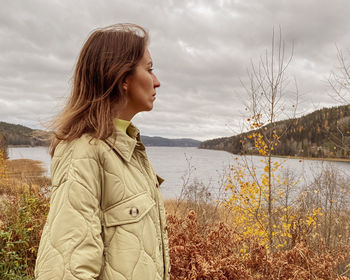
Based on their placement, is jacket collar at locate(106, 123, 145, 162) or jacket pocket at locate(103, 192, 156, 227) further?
jacket collar at locate(106, 123, 145, 162)

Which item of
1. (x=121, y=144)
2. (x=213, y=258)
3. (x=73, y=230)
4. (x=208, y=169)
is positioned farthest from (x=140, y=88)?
(x=208, y=169)

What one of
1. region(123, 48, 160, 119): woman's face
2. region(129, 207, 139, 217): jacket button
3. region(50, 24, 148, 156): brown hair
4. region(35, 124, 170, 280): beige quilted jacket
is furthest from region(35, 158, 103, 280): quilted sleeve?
region(123, 48, 160, 119): woman's face

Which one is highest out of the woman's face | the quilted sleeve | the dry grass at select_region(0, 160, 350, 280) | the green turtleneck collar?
the woman's face

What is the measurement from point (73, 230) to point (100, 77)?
0.66 metres

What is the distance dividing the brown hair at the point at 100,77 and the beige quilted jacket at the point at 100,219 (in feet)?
0.38

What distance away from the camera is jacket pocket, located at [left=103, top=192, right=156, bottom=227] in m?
1.11

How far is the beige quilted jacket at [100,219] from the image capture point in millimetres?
981

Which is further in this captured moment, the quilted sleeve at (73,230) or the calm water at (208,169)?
the calm water at (208,169)

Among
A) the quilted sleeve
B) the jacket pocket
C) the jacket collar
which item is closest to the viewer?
the quilted sleeve

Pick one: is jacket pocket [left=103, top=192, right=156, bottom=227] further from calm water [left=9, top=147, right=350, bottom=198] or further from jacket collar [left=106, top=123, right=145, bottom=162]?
calm water [left=9, top=147, right=350, bottom=198]

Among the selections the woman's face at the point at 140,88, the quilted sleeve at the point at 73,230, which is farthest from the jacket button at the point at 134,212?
the woman's face at the point at 140,88

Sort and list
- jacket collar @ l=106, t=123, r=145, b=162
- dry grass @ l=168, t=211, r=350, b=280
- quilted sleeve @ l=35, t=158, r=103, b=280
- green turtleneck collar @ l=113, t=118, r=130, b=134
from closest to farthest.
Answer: quilted sleeve @ l=35, t=158, r=103, b=280 < jacket collar @ l=106, t=123, r=145, b=162 < green turtleneck collar @ l=113, t=118, r=130, b=134 < dry grass @ l=168, t=211, r=350, b=280

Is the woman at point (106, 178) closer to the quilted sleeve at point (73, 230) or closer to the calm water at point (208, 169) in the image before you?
the quilted sleeve at point (73, 230)

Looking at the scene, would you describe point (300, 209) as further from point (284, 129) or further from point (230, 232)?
point (230, 232)
